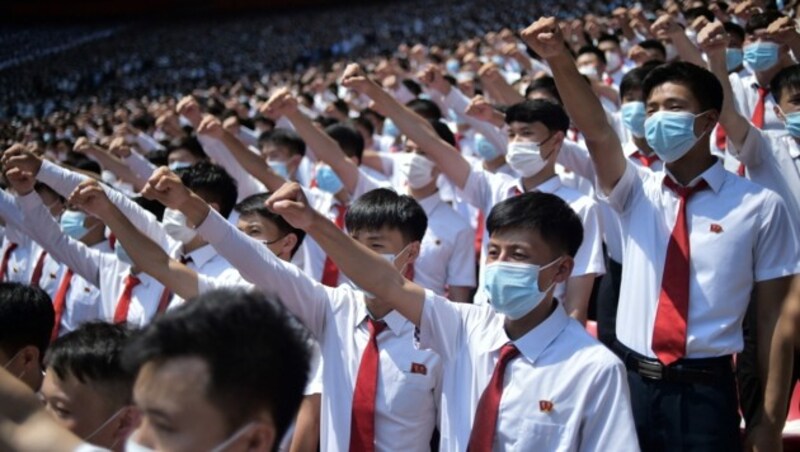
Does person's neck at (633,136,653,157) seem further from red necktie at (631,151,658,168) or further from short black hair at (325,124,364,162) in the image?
short black hair at (325,124,364,162)

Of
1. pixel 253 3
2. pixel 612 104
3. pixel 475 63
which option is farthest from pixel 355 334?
pixel 253 3

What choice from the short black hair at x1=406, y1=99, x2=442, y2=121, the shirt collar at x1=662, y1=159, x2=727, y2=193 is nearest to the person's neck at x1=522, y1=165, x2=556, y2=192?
the shirt collar at x1=662, y1=159, x2=727, y2=193

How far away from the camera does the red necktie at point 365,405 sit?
283cm

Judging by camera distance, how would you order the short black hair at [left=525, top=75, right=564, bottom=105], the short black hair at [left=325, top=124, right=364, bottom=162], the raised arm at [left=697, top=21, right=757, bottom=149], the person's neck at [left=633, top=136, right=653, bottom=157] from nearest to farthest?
the raised arm at [left=697, top=21, right=757, bottom=149] < the person's neck at [left=633, top=136, right=653, bottom=157] < the short black hair at [left=525, top=75, right=564, bottom=105] < the short black hair at [left=325, top=124, right=364, bottom=162]

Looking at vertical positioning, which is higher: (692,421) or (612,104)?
(692,421)

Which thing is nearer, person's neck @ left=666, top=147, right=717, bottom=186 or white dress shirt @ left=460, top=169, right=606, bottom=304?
person's neck @ left=666, top=147, right=717, bottom=186

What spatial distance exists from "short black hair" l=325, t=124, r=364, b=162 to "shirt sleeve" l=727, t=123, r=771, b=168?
2643 mm

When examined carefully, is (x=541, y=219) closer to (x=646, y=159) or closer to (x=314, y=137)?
(x=314, y=137)

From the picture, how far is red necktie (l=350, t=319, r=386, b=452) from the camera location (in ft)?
9.30

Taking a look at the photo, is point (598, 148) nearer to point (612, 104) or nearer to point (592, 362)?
point (592, 362)

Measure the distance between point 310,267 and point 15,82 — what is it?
61.9 ft

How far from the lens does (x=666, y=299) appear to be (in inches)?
114

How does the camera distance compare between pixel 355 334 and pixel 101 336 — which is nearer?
pixel 101 336

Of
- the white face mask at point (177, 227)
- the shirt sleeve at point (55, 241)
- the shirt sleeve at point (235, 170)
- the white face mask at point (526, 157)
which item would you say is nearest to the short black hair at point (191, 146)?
the shirt sleeve at point (235, 170)
